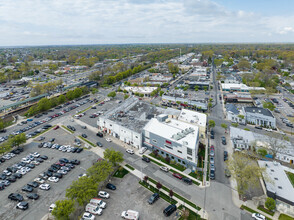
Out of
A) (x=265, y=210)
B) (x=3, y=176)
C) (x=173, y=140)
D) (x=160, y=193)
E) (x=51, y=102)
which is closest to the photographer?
(x=265, y=210)

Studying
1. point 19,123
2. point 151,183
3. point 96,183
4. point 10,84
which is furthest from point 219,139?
point 10,84

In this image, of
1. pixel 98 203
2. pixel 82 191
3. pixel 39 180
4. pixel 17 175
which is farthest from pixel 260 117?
pixel 17 175

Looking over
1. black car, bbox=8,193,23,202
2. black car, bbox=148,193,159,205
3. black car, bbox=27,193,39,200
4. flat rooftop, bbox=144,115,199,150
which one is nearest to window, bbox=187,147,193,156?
flat rooftop, bbox=144,115,199,150

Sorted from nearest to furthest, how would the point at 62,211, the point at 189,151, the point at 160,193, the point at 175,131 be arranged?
the point at 62,211 < the point at 160,193 < the point at 189,151 < the point at 175,131

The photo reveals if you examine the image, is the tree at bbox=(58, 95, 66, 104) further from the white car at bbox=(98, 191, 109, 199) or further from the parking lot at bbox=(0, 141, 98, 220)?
the white car at bbox=(98, 191, 109, 199)

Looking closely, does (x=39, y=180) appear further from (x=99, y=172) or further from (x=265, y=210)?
(x=265, y=210)

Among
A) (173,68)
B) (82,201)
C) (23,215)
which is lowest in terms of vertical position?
(23,215)

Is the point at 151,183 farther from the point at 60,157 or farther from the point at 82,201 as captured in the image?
the point at 60,157
